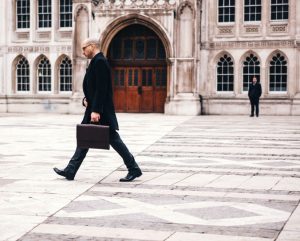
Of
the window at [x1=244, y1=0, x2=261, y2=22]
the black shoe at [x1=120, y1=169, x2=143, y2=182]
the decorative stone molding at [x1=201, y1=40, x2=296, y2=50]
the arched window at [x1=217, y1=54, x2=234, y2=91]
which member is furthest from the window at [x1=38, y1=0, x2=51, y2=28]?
the black shoe at [x1=120, y1=169, x2=143, y2=182]

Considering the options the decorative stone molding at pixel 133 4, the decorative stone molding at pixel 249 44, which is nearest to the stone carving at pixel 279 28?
the decorative stone molding at pixel 249 44

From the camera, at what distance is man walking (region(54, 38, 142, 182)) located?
907 cm

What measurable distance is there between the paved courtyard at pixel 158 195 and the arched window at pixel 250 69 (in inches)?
704

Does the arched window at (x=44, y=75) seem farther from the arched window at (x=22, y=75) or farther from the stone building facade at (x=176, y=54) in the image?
the arched window at (x=22, y=75)

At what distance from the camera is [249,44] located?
106ft

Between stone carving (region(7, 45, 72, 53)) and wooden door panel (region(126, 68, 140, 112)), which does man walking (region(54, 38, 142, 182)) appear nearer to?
wooden door panel (region(126, 68, 140, 112))

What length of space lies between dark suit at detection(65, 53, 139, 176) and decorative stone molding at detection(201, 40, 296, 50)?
77.9ft

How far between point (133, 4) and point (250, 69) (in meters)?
6.76

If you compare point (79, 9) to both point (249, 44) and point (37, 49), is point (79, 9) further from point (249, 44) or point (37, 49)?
point (249, 44)

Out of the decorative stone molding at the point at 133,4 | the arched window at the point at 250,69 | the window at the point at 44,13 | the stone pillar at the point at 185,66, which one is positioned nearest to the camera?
the stone pillar at the point at 185,66

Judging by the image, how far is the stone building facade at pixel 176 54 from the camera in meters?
31.6

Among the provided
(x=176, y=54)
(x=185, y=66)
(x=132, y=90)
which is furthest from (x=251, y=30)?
(x=132, y=90)

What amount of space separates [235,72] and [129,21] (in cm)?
599

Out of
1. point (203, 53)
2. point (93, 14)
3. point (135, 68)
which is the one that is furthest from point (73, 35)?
point (203, 53)
